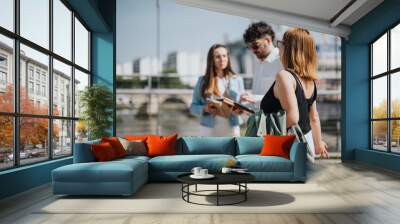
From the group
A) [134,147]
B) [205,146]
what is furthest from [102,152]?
[205,146]

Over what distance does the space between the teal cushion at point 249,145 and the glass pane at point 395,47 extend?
11.2 feet

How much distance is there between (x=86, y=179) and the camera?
16.4 ft

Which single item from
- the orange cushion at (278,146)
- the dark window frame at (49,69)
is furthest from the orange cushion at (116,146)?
the orange cushion at (278,146)

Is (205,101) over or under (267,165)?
over

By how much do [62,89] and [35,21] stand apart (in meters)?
1.49

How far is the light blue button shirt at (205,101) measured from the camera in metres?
9.25

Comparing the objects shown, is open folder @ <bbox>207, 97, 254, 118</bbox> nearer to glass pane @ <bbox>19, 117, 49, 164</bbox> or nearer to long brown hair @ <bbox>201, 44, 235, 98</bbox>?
long brown hair @ <bbox>201, 44, 235, 98</bbox>

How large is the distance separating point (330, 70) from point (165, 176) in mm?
5486

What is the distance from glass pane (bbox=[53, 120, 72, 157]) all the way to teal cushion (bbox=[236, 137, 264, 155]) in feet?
10.3

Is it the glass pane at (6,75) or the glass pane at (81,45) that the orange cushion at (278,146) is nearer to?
the glass pane at (6,75)

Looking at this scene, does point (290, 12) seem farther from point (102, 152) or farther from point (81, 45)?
point (102, 152)

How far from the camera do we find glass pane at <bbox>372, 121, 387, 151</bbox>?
8.66 meters

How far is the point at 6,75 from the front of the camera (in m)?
5.12

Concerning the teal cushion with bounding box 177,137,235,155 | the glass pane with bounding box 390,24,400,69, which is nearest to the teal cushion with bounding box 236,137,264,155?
the teal cushion with bounding box 177,137,235,155
